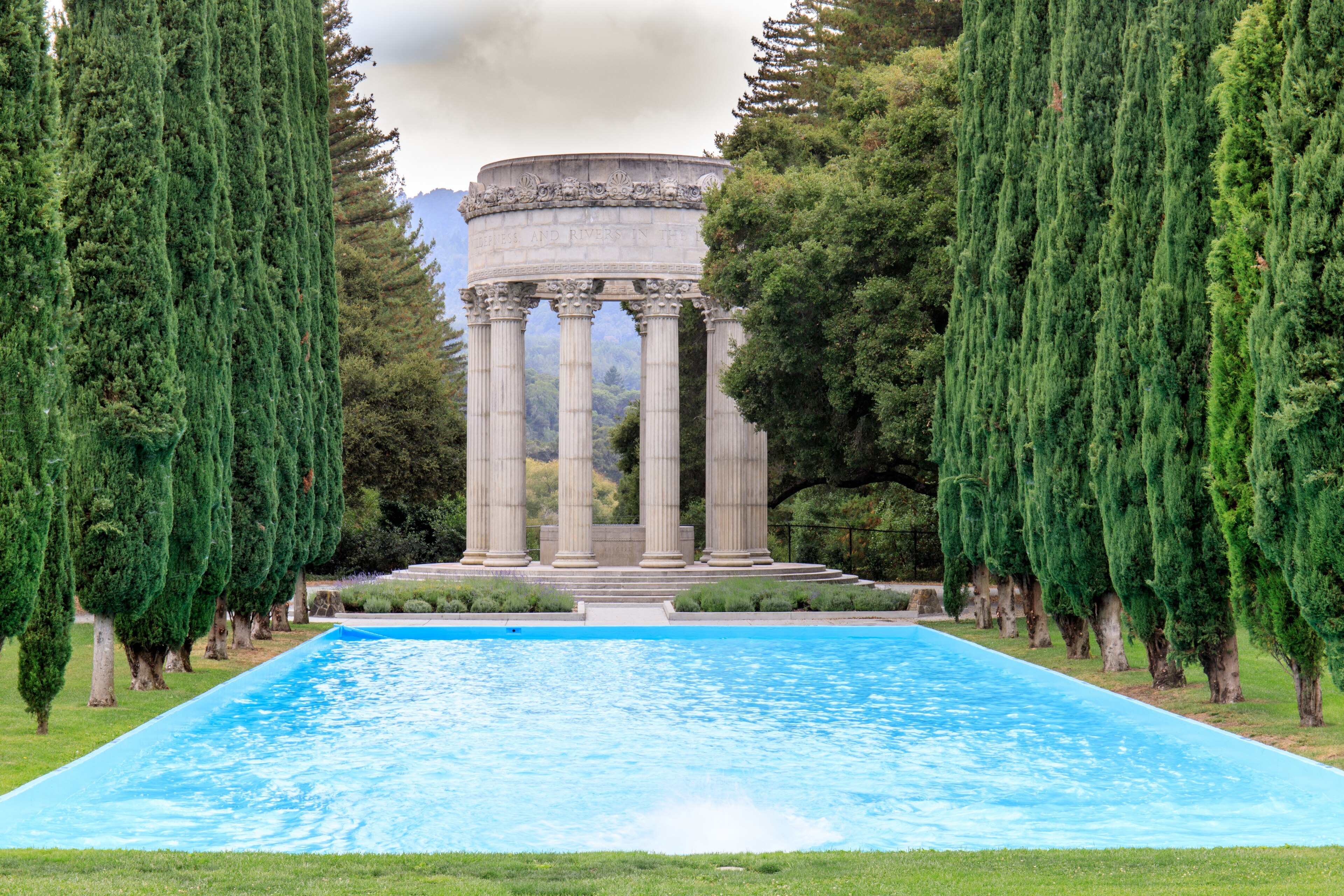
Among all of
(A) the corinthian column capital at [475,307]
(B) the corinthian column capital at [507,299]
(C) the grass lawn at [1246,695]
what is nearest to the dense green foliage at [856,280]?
(C) the grass lawn at [1246,695]

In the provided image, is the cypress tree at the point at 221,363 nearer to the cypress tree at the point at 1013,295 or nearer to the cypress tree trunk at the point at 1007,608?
the cypress tree at the point at 1013,295

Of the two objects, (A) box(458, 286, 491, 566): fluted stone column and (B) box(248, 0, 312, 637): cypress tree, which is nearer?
(B) box(248, 0, 312, 637): cypress tree

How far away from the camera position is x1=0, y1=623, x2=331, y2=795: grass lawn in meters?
14.4

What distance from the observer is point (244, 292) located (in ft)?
75.6

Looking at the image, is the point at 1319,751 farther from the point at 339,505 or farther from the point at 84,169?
the point at 339,505

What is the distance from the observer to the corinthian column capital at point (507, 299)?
41969 mm

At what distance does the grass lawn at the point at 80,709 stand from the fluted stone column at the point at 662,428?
15766 mm

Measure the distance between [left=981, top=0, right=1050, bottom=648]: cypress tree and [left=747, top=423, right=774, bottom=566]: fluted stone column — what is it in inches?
627

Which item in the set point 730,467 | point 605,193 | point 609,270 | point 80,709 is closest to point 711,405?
point 730,467

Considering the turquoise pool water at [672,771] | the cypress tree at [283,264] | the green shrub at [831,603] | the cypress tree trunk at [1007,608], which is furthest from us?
the green shrub at [831,603]

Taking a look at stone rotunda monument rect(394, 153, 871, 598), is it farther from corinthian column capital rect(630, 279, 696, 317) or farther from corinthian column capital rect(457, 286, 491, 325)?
corinthian column capital rect(457, 286, 491, 325)

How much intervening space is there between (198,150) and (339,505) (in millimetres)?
12794

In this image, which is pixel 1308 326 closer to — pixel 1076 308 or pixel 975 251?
pixel 1076 308

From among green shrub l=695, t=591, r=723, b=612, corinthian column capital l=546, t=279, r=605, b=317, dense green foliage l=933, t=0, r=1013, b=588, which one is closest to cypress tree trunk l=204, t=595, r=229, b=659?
green shrub l=695, t=591, r=723, b=612
